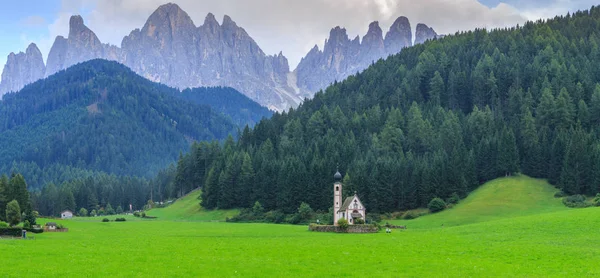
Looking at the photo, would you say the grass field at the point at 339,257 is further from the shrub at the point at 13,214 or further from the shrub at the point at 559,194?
the shrub at the point at 559,194

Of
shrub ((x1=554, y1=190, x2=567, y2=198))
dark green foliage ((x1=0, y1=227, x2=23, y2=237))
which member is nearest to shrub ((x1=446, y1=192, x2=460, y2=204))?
shrub ((x1=554, y1=190, x2=567, y2=198))

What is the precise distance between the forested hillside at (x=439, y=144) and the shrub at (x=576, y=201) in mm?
7541

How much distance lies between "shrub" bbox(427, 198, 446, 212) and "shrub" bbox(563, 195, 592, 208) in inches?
847

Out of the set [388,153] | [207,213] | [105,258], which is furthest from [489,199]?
[105,258]

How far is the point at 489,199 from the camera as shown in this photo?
120188mm

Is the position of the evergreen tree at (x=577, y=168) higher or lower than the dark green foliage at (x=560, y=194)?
higher

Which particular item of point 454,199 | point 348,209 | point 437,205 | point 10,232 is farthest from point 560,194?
point 10,232

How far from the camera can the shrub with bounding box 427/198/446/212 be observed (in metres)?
122

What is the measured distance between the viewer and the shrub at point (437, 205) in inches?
4811

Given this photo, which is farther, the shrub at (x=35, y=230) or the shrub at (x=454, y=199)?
the shrub at (x=454, y=199)

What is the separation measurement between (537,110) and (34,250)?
131393 mm

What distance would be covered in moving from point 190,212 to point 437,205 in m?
67.5

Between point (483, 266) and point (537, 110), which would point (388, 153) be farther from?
point (483, 266)

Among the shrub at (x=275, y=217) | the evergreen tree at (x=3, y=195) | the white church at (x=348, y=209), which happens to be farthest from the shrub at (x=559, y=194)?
the evergreen tree at (x=3, y=195)
